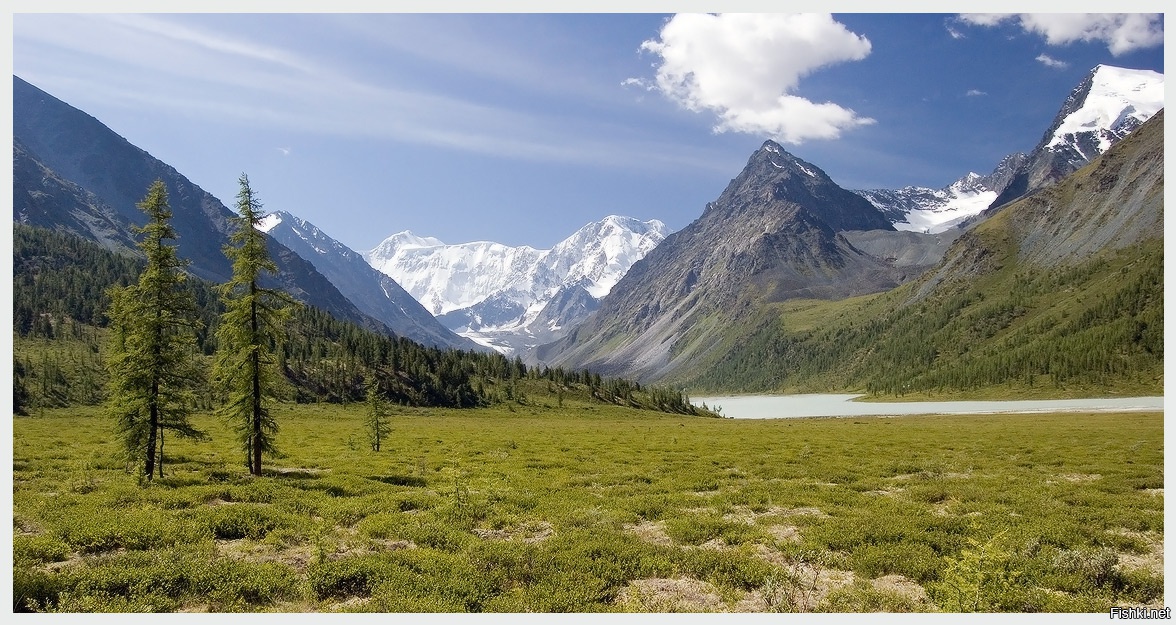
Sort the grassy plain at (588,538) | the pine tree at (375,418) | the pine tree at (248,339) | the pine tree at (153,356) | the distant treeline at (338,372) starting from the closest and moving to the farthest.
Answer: the grassy plain at (588,538)
the pine tree at (153,356)
the pine tree at (248,339)
the pine tree at (375,418)
the distant treeline at (338,372)

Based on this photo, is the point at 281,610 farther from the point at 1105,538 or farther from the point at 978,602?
the point at 1105,538

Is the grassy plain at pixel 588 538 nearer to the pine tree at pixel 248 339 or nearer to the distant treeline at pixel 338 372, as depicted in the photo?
the pine tree at pixel 248 339

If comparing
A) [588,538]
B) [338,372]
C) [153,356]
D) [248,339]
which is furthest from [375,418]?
[338,372]

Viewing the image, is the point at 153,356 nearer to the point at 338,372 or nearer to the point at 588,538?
the point at 588,538

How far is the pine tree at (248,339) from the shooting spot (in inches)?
1016

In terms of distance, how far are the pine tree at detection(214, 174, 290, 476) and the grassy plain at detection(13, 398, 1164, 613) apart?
272 centimetres

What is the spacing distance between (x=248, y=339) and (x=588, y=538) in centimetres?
2006

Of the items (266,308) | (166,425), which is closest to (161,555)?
(166,425)

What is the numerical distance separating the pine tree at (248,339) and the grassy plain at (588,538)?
2.72 m

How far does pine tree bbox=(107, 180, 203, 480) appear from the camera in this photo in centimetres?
2281

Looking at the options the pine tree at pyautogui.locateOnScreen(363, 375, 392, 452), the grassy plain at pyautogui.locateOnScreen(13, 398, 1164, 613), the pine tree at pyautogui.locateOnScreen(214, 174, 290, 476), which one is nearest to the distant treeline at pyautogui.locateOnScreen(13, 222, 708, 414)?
the pine tree at pyautogui.locateOnScreen(363, 375, 392, 452)

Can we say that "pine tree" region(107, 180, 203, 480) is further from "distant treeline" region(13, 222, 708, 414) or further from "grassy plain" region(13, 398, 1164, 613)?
"distant treeline" region(13, 222, 708, 414)

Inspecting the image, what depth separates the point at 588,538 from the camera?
584 inches

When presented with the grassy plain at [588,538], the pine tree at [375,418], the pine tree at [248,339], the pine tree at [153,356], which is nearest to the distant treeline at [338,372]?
the pine tree at [375,418]
